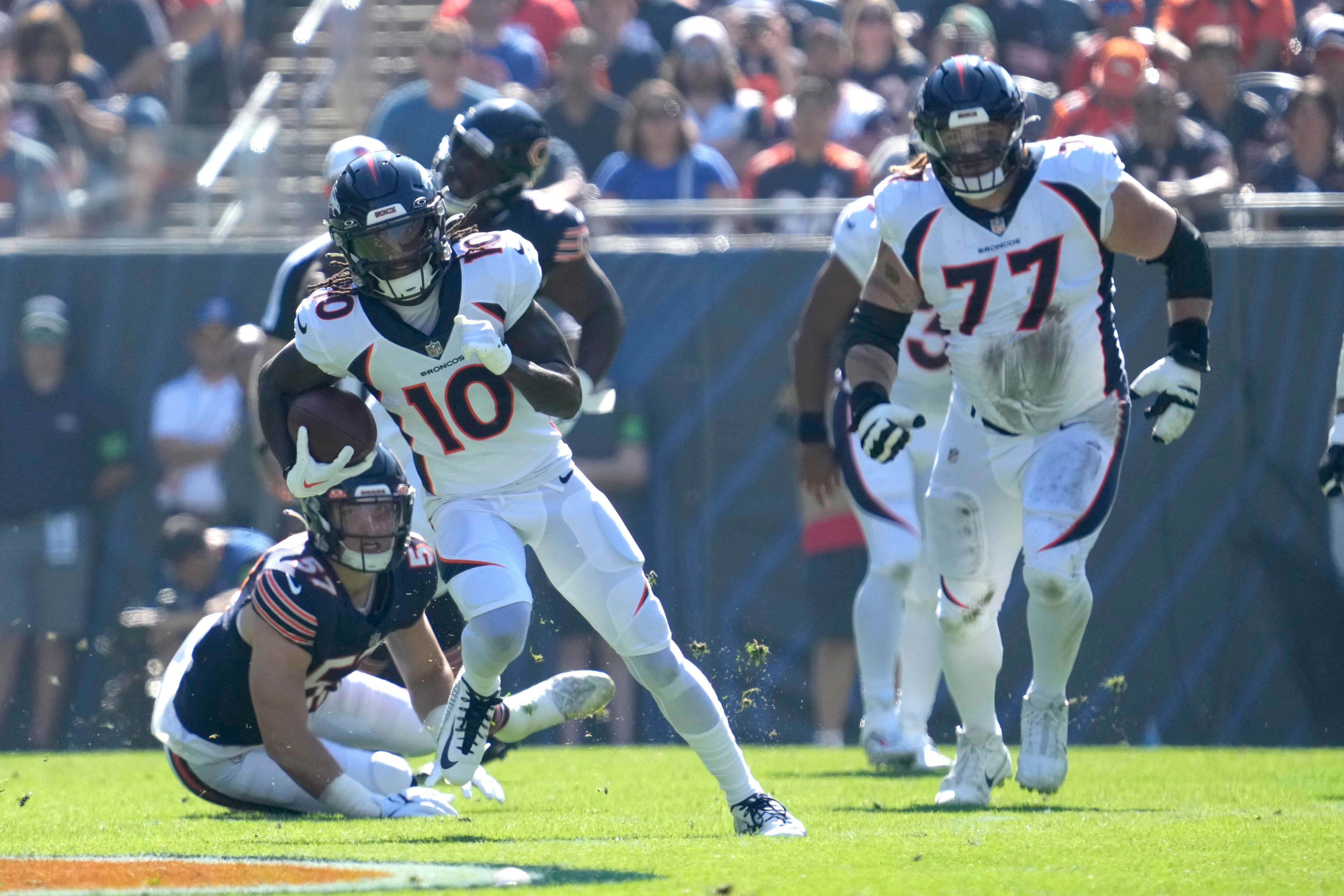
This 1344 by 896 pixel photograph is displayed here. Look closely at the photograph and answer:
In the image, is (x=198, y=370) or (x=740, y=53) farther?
(x=740, y=53)

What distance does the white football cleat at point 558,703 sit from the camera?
5.37 meters

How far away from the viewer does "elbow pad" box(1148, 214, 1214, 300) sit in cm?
522

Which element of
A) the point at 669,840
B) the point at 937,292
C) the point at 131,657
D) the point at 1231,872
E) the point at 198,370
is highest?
the point at 937,292

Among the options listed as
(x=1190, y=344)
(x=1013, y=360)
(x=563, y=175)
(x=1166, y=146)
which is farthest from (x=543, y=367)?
(x=1166, y=146)

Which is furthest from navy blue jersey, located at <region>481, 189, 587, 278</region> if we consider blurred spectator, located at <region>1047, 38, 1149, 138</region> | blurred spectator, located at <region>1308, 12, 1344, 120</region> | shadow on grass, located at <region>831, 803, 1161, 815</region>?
blurred spectator, located at <region>1308, 12, 1344, 120</region>

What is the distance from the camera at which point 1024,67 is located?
32.4 feet

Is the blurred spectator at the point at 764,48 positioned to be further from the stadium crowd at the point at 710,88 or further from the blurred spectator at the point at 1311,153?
the blurred spectator at the point at 1311,153

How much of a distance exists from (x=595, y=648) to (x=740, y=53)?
420 cm

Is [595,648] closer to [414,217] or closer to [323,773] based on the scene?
[323,773]

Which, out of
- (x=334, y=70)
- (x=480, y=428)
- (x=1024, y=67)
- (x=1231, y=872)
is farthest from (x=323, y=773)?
(x=1024, y=67)

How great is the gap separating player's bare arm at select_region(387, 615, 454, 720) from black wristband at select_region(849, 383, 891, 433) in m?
1.44

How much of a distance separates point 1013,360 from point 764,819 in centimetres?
154

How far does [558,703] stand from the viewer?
537 centimetres

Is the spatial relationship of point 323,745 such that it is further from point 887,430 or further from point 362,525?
point 887,430
